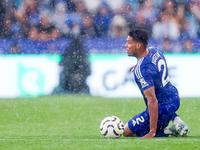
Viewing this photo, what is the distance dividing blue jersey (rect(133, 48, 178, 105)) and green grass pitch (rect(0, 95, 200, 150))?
25.5 inches

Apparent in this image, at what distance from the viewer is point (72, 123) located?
320 inches

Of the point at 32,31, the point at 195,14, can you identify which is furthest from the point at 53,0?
the point at 195,14

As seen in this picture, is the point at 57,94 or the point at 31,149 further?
the point at 57,94

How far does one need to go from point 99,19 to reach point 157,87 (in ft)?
22.6

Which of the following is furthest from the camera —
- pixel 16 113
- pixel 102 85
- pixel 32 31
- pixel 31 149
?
pixel 32 31

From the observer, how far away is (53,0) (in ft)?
41.3

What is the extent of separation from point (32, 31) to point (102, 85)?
2799 millimetres

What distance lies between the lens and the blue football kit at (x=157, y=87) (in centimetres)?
556

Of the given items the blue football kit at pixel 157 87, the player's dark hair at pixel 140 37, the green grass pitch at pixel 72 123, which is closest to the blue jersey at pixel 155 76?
the blue football kit at pixel 157 87

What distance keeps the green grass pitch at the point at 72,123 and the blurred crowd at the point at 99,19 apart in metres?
2.13

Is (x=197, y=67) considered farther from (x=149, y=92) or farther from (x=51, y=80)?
(x=149, y=92)

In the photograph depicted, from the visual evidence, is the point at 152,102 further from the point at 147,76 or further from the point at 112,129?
the point at 112,129

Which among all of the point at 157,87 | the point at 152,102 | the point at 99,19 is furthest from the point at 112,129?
the point at 99,19

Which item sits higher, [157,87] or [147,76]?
[147,76]
